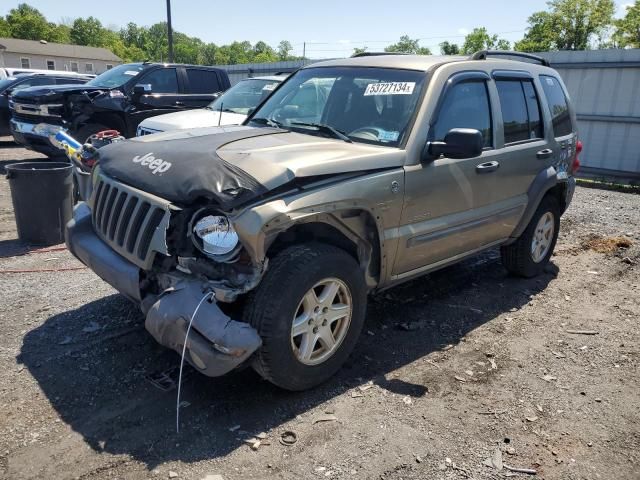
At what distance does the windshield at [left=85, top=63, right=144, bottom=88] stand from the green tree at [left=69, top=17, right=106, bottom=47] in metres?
106

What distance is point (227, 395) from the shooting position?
11.0 feet

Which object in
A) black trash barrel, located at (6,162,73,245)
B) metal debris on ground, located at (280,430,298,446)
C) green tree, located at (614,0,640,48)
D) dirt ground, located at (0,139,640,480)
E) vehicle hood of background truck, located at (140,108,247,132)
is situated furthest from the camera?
green tree, located at (614,0,640,48)

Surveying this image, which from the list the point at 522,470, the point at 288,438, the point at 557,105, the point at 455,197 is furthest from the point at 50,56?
the point at 522,470

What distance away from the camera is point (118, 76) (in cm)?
1066

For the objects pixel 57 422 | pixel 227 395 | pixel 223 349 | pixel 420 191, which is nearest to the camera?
pixel 223 349

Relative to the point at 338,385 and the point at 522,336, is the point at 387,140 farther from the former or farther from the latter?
the point at 522,336

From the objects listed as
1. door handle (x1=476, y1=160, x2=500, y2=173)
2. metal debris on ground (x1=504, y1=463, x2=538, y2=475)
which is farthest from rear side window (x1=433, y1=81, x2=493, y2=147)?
metal debris on ground (x1=504, y1=463, x2=538, y2=475)

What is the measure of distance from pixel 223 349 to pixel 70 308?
2.23 meters

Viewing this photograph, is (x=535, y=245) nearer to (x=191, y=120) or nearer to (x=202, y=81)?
(x=191, y=120)

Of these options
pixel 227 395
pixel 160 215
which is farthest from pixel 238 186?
pixel 227 395

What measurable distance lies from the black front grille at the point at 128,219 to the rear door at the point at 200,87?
7.49 metres

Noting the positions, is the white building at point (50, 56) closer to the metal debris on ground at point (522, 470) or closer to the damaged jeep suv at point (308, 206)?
the damaged jeep suv at point (308, 206)

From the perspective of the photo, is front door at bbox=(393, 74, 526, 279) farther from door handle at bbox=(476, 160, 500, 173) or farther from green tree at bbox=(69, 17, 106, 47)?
green tree at bbox=(69, 17, 106, 47)

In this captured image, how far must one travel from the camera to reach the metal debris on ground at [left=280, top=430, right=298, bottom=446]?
2955 millimetres
